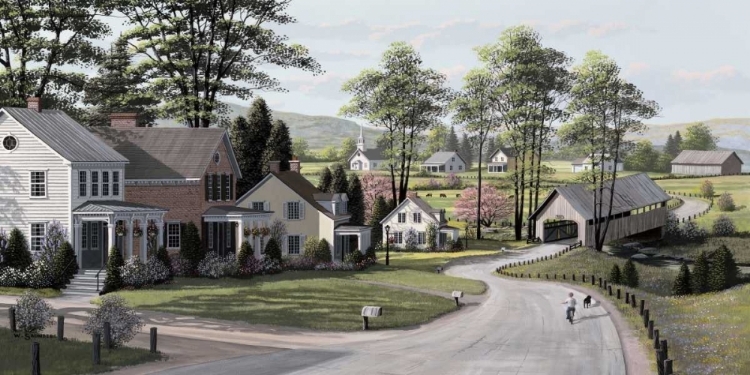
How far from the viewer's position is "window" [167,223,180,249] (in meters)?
57.2

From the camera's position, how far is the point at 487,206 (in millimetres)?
111375

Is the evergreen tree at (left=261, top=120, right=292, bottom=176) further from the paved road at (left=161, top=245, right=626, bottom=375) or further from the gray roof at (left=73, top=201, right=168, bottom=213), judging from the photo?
the paved road at (left=161, top=245, right=626, bottom=375)

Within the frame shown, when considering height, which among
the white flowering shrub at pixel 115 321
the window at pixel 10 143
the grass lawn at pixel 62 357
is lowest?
the grass lawn at pixel 62 357

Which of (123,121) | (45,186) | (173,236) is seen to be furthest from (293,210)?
(45,186)

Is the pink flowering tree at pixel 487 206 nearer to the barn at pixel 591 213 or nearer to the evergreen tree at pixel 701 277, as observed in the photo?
the barn at pixel 591 213

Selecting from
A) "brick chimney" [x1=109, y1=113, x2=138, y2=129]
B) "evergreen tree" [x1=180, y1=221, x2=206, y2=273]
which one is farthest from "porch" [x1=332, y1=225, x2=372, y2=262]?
"brick chimney" [x1=109, y1=113, x2=138, y2=129]

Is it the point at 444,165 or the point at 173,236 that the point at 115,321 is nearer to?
the point at 173,236

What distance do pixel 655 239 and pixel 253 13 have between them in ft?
181

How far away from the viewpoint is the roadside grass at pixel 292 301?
1564 inches

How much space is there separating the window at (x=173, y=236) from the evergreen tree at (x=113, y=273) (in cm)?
853

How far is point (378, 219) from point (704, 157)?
371ft

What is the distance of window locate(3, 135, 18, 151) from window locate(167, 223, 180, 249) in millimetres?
10310

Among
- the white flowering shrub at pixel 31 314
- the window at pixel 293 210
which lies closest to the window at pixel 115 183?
the window at pixel 293 210

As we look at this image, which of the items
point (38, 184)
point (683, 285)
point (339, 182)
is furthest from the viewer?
point (339, 182)
